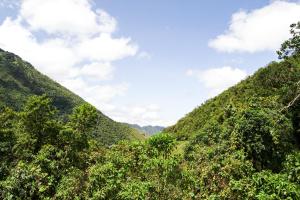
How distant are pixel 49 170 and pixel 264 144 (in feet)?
56.8

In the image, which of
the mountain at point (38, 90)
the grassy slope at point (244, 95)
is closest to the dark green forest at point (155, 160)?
the grassy slope at point (244, 95)

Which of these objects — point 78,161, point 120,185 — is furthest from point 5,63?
point 120,185

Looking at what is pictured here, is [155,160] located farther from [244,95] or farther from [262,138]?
[244,95]

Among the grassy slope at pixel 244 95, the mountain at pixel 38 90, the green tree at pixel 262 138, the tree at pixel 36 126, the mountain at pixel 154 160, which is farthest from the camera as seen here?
the mountain at pixel 38 90

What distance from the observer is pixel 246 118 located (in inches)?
1357

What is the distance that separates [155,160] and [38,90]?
152 meters

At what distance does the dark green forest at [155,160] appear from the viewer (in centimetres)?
2475

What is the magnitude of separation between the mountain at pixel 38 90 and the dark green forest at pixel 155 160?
97873 mm

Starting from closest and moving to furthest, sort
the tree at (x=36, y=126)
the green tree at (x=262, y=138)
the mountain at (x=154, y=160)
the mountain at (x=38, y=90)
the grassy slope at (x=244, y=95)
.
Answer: the mountain at (x=154, y=160) < the green tree at (x=262, y=138) < the tree at (x=36, y=126) < the grassy slope at (x=244, y=95) < the mountain at (x=38, y=90)

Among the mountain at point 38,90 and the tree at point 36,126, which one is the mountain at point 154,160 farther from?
the mountain at point 38,90

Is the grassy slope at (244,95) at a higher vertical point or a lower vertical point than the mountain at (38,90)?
lower

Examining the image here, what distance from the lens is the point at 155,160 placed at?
83.4 ft

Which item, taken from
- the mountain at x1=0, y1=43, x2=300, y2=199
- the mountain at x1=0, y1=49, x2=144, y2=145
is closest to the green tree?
the mountain at x1=0, y1=43, x2=300, y2=199

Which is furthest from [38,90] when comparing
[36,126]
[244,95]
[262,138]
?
[262,138]
